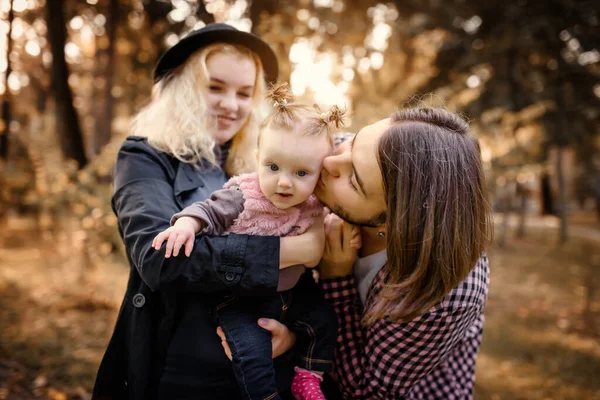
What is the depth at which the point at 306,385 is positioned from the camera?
75.9 inches

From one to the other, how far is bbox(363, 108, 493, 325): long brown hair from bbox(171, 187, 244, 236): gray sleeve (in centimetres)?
63

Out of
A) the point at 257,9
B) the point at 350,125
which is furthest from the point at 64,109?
the point at 350,125

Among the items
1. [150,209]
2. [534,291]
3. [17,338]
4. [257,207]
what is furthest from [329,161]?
[534,291]

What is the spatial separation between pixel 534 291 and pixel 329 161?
27.0 feet

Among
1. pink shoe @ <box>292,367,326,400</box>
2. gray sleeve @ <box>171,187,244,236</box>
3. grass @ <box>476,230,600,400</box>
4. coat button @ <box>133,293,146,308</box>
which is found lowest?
grass @ <box>476,230,600,400</box>

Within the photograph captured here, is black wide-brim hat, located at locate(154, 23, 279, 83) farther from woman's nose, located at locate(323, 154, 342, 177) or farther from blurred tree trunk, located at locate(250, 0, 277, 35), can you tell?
blurred tree trunk, located at locate(250, 0, 277, 35)

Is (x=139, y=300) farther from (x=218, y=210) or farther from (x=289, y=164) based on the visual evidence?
(x=289, y=164)

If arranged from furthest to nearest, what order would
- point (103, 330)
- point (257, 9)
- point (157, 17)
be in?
point (157, 17)
point (103, 330)
point (257, 9)

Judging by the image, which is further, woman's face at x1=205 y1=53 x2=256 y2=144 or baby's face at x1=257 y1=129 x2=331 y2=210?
woman's face at x1=205 y1=53 x2=256 y2=144

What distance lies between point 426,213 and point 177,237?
978 mm

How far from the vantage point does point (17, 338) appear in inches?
195

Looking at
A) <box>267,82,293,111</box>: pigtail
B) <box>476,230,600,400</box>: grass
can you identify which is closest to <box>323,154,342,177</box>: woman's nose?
<box>267,82,293,111</box>: pigtail

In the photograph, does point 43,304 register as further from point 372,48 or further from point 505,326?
point 505,326

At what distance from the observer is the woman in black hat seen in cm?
175
